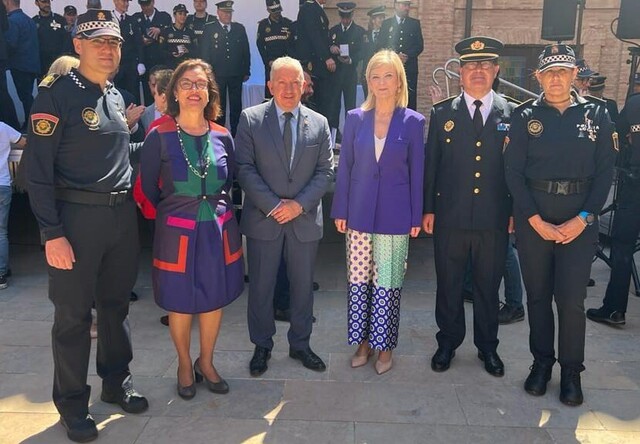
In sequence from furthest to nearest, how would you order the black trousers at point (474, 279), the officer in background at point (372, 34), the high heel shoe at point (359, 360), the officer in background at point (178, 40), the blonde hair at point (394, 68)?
the officer in background at point (372, 34), the officer in background at point (178, 40), the high heel shoe at point (359, 360), the black trousers at point (474, 279), the blonde hair at point (394, 68)

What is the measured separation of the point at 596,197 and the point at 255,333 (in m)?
2.16

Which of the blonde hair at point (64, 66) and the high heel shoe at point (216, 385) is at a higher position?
the blonde hair at point (64, 66)

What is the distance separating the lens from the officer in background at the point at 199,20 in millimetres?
8102

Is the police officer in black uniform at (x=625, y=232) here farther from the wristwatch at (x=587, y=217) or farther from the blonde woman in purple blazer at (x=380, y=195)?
the blonde woman in purple blazer at (x=380, y=195)

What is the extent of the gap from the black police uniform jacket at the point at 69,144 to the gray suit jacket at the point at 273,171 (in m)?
0.76

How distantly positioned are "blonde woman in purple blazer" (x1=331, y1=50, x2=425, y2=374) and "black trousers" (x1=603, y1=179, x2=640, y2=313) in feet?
6.75

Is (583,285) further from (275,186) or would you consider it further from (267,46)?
(267,46)

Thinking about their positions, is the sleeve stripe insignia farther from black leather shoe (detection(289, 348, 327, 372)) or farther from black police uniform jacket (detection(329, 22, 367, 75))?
black police uniform jacket (detection(329, 22, 367, 75))

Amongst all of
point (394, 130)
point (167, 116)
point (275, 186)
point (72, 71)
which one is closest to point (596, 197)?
point (394, 130)

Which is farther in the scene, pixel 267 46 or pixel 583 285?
pixel 267 46

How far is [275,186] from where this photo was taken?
131 inches

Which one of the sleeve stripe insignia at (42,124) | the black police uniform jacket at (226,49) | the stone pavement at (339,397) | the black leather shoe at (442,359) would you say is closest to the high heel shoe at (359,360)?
the stone pavement at (339,397)

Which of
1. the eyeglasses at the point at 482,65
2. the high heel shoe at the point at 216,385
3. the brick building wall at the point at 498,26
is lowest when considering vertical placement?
the high heel shoe at the point at 216,385

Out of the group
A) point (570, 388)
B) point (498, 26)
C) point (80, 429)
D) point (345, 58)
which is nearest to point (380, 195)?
point (570, 388)
